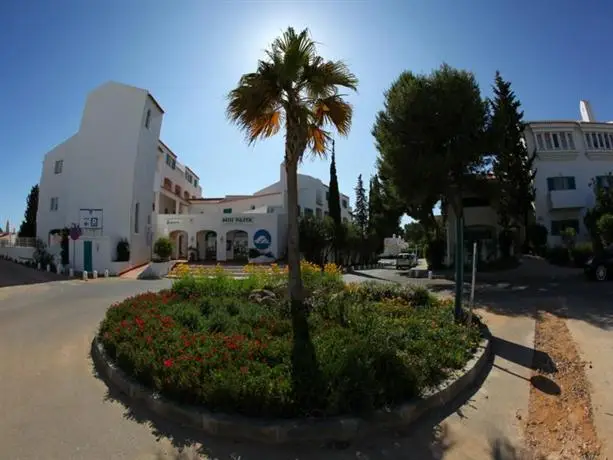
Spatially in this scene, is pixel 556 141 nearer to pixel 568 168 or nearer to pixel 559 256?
pixel 568 168

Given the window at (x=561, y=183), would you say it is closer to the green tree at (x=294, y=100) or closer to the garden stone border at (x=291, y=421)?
Result: the green tree at (x=294, y=100)

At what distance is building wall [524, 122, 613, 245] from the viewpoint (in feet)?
101

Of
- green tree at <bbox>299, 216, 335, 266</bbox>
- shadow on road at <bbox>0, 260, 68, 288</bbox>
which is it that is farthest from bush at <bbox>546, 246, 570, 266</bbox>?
shadow on road at <bbox>0, 260, 68, 288</bbox>

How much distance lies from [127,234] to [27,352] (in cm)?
2586

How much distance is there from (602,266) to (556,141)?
1829 cm

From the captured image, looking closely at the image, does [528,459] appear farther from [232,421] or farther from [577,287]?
[577,287]

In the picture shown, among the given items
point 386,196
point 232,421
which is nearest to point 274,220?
point 386,196

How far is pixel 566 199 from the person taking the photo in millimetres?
30344

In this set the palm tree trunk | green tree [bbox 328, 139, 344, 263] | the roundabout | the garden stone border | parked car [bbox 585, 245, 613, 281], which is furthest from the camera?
green tree [bbox 328, 139, 344, 263]

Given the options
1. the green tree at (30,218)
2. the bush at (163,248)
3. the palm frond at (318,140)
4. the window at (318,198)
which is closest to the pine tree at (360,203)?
the window at (318,198)

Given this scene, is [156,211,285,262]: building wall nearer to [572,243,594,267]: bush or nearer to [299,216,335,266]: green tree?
[299,216,335,266]: green tree

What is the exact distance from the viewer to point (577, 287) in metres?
15.8

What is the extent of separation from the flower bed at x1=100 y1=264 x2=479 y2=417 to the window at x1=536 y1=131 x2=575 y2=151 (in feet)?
91.0

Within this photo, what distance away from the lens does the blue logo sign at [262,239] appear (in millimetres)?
33875
